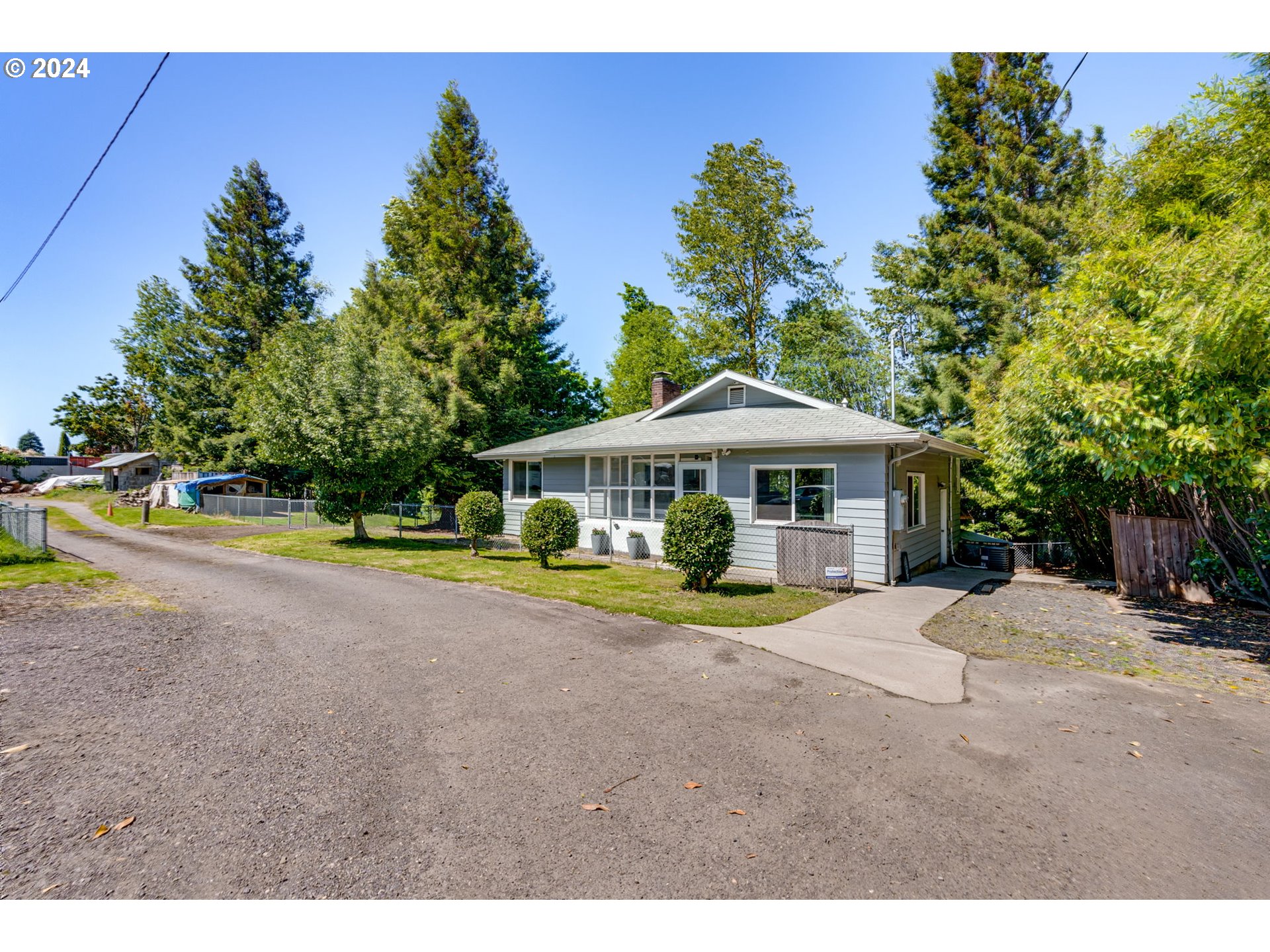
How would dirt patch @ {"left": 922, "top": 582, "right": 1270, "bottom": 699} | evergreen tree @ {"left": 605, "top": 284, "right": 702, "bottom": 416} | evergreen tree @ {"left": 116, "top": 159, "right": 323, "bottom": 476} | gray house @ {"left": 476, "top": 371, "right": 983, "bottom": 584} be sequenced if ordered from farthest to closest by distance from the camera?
evergreen tree @ {"left": 605, "top": 284, "right": 702, "bottom": 416} → evergreen tree @ {"left": 116, "top": 159, "right": 323, "bottom": 476} → gray house @ {"left": 476, "top": 371, "right": 983, "bottom": 584} → dirt patch @ {"left": 922, "top": 582, "right": 1270, "bottom": 699}

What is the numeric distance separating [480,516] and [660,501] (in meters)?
5.13

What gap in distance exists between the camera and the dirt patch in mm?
5785

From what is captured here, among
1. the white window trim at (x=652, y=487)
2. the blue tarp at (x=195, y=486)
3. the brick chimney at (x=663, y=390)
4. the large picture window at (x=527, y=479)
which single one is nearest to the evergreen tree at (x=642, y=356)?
the brick chimney at (x=663, y=390)

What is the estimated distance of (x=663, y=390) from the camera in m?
17.6

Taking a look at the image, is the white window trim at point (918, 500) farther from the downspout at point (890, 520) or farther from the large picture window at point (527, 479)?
the large picture window at point (527, 479)

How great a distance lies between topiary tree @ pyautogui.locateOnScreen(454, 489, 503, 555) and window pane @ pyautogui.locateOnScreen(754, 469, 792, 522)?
287 inches

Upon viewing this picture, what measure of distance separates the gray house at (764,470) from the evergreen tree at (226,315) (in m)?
25.1

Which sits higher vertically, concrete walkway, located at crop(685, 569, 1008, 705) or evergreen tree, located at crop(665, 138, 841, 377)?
evergreen tree, located at crop(665, 138, 841, 377)

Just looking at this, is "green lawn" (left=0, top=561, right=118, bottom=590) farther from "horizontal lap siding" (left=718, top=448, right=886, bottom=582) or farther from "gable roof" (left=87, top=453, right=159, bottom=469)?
"gable roof" (left=87, top=453, right=159, bottom=469)

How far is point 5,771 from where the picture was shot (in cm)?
340

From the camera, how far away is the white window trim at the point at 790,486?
36.3ft

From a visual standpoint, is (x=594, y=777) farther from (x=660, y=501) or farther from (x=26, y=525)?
(x=26, y=525)

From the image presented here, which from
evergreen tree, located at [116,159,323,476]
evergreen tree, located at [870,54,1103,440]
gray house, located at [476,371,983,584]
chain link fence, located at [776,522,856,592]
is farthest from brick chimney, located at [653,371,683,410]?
evergreen tree, located at [116,159,323,476]
